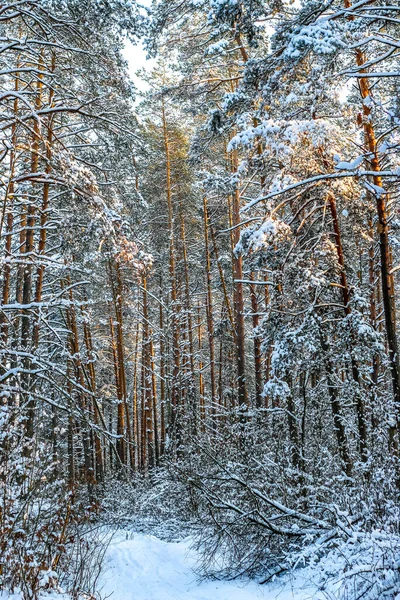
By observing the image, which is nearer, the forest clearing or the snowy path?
the forest clearing

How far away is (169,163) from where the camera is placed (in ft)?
59.3

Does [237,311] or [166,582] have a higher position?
[237,311]

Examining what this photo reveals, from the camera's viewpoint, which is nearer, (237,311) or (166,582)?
(166,582)

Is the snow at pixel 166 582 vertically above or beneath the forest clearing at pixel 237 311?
beneath

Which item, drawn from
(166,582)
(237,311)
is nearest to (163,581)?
(166,582)

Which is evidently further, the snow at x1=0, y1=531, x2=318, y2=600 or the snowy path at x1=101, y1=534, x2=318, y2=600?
the snowy path at x1=101, y1=534, x2=318, y2=600

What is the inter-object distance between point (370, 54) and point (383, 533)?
865 centimetres

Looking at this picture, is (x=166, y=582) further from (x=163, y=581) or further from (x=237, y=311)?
(x=237, y=311)

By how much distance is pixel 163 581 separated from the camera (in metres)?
6.01

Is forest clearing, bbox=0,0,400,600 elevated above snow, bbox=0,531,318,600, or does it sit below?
above

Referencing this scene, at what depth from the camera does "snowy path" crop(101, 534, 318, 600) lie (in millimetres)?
4969

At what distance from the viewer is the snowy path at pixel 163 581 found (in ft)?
16.3

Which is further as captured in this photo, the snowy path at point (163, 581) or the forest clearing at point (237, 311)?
the snowy path at point (163, 581)

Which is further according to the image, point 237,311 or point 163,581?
point 237,311
